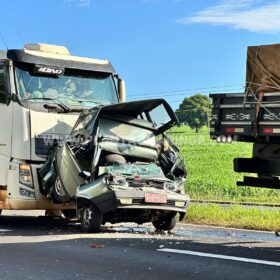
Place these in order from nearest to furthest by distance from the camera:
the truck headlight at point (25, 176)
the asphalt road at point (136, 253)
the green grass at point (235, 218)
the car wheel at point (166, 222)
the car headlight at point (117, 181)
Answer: the asphalt road at point (136, 253), the car headlight at point (117, 181), the car wheel at point (166, 222), the truck headlight at point (25, 176), the green grass at point (235, 218)

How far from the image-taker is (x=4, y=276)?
22.4 feet

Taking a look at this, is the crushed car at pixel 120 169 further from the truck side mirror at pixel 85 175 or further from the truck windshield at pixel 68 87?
the truck windshield at pixel 68 87

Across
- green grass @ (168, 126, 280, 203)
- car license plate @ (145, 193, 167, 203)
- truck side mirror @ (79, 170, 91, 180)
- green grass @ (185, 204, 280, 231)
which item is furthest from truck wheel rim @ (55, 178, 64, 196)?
green grass @ (185, 204, 280, 231)

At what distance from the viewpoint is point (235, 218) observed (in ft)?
43.5

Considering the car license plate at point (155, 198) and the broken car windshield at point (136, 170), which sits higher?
the broken car windshield at point (136, 170)

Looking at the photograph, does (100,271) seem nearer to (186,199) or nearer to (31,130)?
(186,199)

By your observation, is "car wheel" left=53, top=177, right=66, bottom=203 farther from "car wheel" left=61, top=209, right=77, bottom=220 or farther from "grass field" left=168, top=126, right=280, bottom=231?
"grass field" left=168, top=126, right=280, bottom=231

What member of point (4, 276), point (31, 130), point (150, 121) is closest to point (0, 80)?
point (31, 130)

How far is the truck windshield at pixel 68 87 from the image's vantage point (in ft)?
39.6

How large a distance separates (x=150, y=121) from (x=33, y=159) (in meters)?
2.46

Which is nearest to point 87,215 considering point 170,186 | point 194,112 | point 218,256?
point 170,186

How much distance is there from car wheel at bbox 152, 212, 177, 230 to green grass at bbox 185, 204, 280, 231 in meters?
1.72

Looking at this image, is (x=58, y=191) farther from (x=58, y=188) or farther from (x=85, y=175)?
(x=85, y=175)

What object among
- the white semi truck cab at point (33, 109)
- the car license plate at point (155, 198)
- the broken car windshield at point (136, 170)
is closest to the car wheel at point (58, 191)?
the white semi truck cab at point (33, 109)
